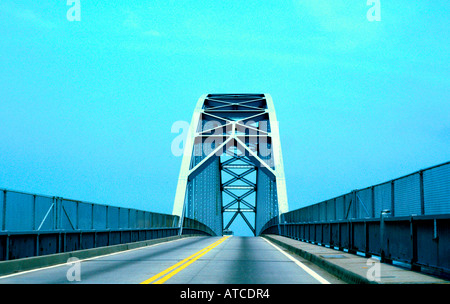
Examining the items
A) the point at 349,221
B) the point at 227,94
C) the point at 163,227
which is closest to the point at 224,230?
the point at 227,94

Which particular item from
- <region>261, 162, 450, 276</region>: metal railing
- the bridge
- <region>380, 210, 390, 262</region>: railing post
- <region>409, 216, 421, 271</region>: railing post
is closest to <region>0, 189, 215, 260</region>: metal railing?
the bridge

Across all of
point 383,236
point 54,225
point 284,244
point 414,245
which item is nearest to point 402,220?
point 414,245

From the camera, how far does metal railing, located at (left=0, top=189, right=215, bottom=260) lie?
48.3 ft

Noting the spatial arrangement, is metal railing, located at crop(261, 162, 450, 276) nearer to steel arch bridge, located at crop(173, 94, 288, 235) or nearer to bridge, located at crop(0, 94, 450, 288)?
bridge, located at crop(0, 94, 450, 288)

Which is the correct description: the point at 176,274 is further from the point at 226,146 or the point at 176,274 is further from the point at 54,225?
the point at 226,146

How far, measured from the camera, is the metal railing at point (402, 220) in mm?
10555

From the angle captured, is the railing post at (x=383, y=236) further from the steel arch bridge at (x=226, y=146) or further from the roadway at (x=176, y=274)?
the steel arch bridge at (x=226, y=146)

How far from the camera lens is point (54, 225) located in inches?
701

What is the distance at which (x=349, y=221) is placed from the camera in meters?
17.8

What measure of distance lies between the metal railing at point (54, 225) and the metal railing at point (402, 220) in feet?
29.2

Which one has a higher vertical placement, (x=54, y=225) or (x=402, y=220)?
(x=402, y=220)

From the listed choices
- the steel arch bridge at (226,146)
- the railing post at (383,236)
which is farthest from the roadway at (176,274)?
the steel arch bridge at (226,146)

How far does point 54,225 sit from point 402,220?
418 inches
